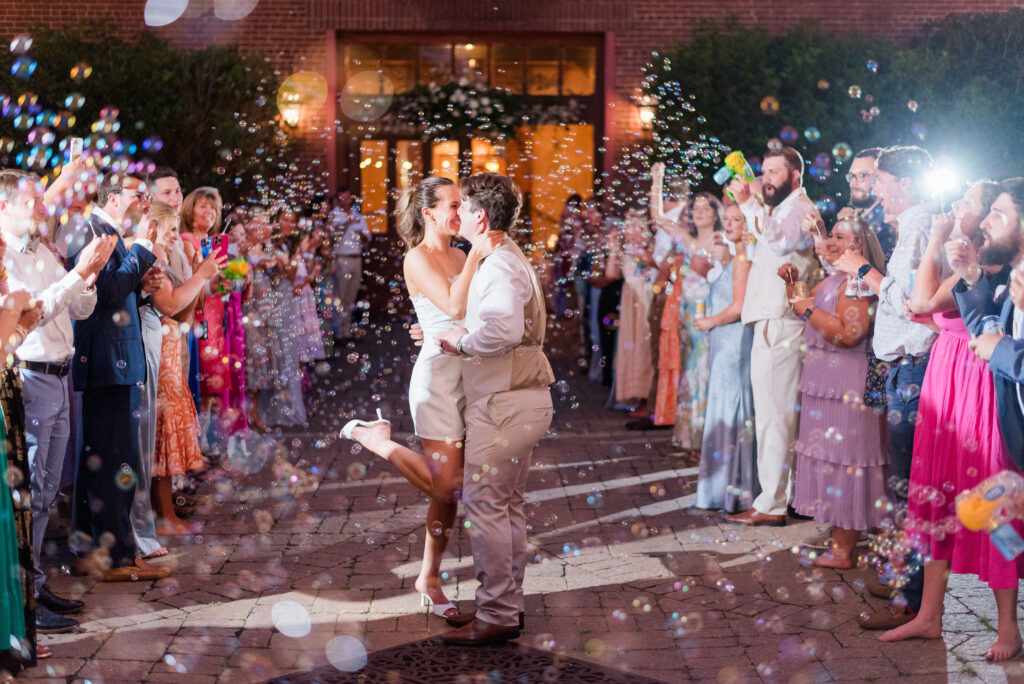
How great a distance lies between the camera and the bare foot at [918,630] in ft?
14.5

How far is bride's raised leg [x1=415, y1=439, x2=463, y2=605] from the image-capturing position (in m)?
4.61

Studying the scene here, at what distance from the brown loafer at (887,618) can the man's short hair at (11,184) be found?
12.3 ft

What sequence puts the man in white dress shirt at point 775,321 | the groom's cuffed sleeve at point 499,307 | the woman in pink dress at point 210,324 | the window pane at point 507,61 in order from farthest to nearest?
1. the window pane at point 507,61
2. the woman in pink dress at point 210,324
3. the man in white dress shirt at point 775,321
4. the groom's cuffed sleeve at point 499,307

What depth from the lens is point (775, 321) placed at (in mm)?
6051

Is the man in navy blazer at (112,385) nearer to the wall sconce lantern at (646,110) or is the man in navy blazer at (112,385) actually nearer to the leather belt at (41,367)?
the leather belt at (41,367)

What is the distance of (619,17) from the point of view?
56.2 feet

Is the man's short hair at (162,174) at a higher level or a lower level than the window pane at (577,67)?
lower

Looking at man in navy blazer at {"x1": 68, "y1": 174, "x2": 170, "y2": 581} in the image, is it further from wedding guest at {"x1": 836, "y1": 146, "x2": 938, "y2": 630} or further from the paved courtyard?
wedding guest at {"x1": 836, "y1": 146, "x2": 938, "y2": 630}

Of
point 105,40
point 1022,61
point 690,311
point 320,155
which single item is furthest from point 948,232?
point 320,155

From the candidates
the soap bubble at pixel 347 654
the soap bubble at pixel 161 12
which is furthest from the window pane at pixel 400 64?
the soap bubble at pixel 347 654

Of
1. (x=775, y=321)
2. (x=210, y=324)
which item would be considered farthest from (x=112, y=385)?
(x=775, y=321)

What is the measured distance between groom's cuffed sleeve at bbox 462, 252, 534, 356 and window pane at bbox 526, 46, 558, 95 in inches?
529

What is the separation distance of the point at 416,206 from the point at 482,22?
12.8 meters

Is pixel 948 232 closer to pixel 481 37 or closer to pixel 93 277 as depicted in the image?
pixel 93 277
